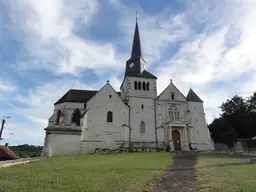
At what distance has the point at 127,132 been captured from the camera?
87.2ft

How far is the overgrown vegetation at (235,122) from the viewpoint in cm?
3425

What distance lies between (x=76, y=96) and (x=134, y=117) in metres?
10.2

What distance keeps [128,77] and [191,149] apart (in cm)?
1441

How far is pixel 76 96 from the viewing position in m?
30.5

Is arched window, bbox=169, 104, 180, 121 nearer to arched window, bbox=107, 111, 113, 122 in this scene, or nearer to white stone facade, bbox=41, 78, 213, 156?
white stone facade, bbox=41, 78, 213, 156

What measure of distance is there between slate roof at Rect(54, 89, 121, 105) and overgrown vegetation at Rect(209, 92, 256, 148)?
83.3 ft

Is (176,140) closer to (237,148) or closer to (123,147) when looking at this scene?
(123,147)

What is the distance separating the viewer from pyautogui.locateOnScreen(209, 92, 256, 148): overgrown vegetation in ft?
112

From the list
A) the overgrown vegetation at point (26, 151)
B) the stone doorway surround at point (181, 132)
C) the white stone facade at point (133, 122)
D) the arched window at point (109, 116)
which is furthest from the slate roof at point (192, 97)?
the overgrown vegetation at point (26, 151)

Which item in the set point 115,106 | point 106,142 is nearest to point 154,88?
point 115,106

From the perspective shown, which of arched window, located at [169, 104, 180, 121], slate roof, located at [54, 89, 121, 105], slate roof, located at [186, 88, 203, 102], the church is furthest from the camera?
slate roof, located at [186, 88, 203, 102]

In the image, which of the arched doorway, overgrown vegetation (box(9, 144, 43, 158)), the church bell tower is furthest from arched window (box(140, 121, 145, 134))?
overgrown vegetation (box(9, 144, 43, 158))

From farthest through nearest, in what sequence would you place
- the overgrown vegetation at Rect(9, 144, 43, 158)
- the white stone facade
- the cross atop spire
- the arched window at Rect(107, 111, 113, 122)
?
the overgrown vegetation at Rect(9, 144, 43, 158), the cross atop spire, the arched window at Rect(107, 111, 113, 122), the white stone facade

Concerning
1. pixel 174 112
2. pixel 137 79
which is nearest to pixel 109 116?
pixel 137 79
